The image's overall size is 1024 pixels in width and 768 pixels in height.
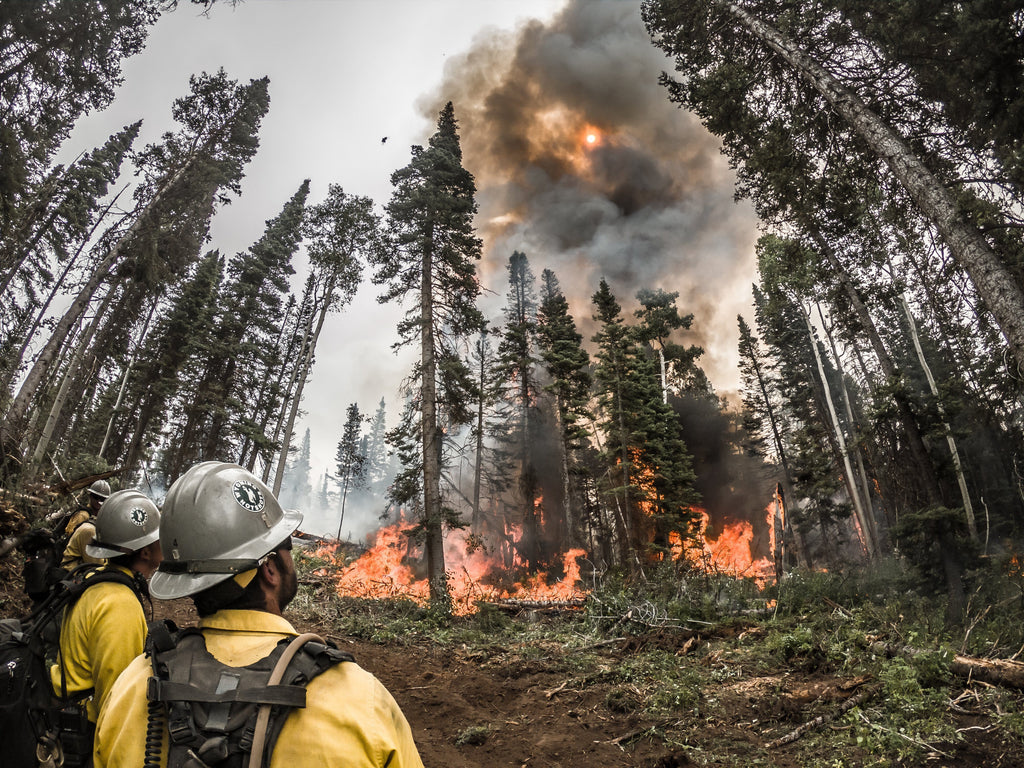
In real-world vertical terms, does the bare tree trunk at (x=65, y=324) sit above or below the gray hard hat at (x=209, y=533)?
above

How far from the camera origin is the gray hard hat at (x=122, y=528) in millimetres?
3680

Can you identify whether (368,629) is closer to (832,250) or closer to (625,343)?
(832,250)

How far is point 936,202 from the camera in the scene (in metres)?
6.72

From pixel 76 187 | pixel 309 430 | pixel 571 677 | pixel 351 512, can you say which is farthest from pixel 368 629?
pixel 309 430

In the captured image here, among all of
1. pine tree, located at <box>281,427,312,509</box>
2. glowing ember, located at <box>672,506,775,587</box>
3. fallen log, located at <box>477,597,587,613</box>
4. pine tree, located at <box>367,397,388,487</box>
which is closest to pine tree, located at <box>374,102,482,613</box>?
fallen log, located at <box>477,597,587,613</box>

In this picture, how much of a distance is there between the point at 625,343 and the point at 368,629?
769 inches

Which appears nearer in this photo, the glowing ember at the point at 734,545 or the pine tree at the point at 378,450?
the glowing ember at the point at 734,545

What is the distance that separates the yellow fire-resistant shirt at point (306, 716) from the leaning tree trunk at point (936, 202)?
26.4 ft

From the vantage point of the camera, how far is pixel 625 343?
25.9 m

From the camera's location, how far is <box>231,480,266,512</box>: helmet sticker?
197 centimetres

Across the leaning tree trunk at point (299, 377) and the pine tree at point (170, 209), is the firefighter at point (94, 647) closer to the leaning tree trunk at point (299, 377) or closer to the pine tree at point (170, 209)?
the pine tree at point (170, 209)

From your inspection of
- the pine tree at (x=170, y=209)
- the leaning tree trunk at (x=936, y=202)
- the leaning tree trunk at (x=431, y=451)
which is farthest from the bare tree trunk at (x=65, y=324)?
the leaning tree trunk at (x=936, y=202)

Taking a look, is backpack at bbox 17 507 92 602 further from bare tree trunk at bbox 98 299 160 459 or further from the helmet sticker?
bare tree trunk at bbox 98 299 160 459

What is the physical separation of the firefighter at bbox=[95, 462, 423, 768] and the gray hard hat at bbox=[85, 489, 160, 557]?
2.36m
